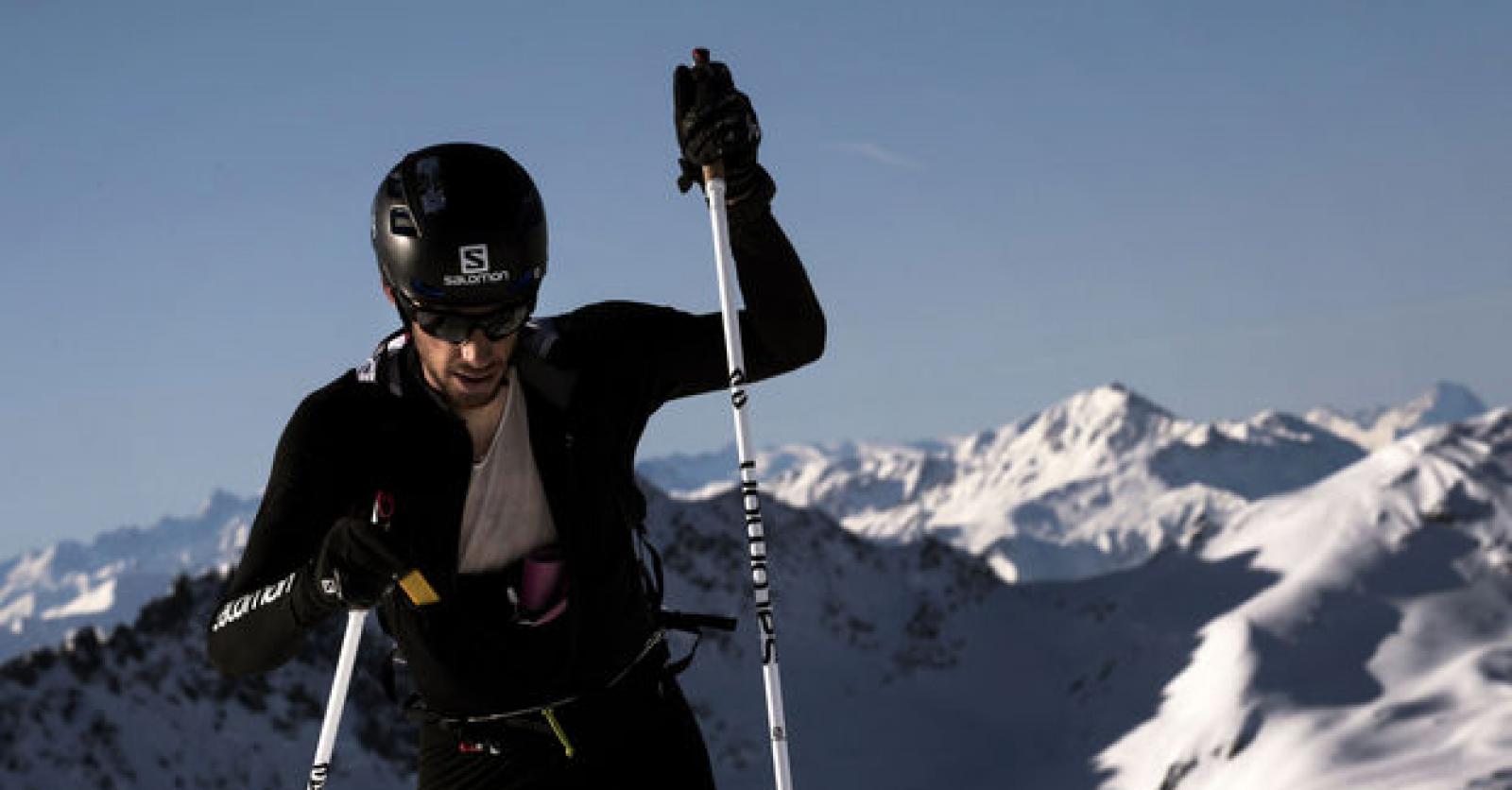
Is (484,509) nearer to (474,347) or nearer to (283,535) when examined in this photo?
(474,347)

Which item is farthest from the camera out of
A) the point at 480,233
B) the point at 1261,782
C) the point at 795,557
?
the point at 795,557

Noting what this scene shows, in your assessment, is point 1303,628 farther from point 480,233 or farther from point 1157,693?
point 480,233

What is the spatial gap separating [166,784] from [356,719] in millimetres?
10112

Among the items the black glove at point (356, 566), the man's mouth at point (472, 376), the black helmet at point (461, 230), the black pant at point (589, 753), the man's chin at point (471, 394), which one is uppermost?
the black helmet at point (461, 230)

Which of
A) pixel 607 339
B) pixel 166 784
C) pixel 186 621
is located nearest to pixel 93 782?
pixel 166 784

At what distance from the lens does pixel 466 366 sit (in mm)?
6258

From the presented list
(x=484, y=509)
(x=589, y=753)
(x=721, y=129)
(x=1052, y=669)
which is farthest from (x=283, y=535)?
(x=1052, y=669)

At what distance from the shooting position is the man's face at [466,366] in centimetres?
623

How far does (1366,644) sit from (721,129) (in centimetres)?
6063

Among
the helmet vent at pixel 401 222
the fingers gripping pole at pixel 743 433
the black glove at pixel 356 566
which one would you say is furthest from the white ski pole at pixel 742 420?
the black glove at pixel 356 566

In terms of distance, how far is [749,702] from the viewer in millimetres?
64062

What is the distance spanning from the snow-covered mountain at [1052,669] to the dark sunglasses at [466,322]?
3270 cm

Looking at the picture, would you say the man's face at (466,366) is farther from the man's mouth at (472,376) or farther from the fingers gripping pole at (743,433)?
the fingers gripping pole at (743,433)

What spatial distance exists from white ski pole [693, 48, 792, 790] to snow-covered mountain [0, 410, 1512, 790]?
31184mm
